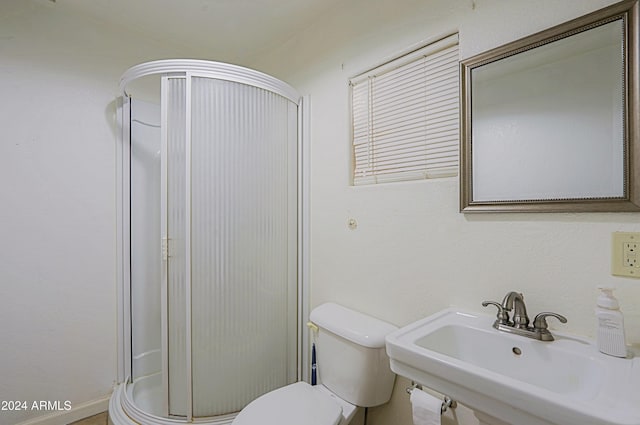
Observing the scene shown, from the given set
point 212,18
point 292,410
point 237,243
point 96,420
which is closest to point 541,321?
point 292,410

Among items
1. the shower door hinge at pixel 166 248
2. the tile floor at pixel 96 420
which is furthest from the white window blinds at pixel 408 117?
the tile floor at pixel 96 420

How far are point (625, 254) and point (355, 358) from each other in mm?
988

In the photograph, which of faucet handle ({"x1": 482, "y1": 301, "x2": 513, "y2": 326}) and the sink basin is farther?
faucet handle ({"x1": 482, "y1": 301, "x2": 513, "y2": 326})

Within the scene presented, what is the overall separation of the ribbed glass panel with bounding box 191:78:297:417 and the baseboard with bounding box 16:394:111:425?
2.70ft

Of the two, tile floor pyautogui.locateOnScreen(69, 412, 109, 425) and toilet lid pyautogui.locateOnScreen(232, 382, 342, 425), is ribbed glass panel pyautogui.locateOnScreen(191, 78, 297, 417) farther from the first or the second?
tile floor pyautogui.locateOnScreen(69, 412, 109, 425)

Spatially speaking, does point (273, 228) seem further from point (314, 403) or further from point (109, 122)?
point (109, 122)

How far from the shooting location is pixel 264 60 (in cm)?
222

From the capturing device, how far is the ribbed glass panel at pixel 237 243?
4.89 feet

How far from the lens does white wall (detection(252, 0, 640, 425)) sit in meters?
0.94

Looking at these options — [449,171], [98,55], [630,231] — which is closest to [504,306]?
[630,231]

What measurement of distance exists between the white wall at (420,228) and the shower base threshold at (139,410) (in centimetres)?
80

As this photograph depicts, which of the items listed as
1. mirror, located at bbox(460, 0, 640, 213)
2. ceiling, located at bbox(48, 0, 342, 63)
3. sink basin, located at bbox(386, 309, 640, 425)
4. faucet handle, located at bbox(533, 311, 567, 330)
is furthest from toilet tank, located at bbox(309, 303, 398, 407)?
ceiling, located at bbox(48, 0, 342, 63)

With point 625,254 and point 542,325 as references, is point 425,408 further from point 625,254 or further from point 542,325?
point 625,254

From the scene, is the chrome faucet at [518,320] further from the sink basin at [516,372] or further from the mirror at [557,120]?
the mirror at [557,120]
